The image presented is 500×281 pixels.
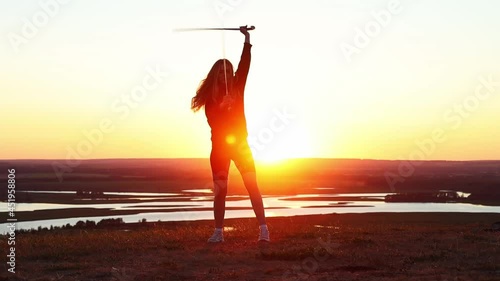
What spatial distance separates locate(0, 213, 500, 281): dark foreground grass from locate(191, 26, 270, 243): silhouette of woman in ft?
3.18

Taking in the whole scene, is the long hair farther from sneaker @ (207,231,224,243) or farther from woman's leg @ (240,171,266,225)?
sneaker @ (207,231,224,243)

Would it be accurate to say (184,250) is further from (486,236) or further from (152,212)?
(152,212)

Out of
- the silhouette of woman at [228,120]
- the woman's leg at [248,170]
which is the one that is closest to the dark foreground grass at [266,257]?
the woman's leg at [248,170]

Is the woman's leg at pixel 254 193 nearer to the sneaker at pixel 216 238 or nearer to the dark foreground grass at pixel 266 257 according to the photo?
the dark foreground grass at pixel 266 257

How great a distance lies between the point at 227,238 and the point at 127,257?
98.3 inches

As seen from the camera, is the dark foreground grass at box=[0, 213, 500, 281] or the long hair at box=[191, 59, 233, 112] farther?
the long hair at box=[191, 59, 233, 112]

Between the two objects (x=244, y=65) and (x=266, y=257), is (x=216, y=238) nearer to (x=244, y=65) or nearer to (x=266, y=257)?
(x=266, y=257)

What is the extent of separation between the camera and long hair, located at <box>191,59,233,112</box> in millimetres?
10961

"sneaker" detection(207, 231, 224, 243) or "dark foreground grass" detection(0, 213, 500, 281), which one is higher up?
"sneaker" detection(207, 231, 224, 243)

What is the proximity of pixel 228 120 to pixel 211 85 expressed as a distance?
657mm

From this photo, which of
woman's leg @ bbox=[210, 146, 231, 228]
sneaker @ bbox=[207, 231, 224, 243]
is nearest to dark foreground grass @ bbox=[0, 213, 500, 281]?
sneaker @ bbox=[207, 231, 224, 243]

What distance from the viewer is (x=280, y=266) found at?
8852 mm

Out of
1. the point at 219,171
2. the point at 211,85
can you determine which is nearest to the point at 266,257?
the point at 219,171

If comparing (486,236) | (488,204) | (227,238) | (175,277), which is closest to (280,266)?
(175,277)
